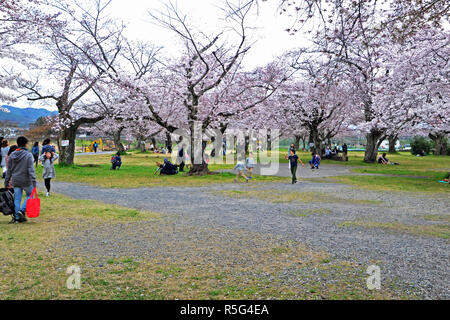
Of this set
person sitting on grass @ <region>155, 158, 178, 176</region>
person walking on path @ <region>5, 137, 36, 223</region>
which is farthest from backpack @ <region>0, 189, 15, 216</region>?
person sitting on grass @ <region>155, 158, 178, 176</region>

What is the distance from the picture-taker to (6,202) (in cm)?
722

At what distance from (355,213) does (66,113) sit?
1985 cm

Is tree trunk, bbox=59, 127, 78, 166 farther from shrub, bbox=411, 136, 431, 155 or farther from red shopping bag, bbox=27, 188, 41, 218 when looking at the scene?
shrub, bbox=411, 136, 431, 155

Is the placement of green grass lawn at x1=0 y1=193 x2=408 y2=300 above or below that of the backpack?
below

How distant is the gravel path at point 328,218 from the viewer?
16.0 feet

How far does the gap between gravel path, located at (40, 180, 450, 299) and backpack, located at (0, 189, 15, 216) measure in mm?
2065

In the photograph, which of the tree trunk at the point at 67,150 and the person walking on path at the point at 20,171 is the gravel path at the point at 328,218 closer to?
the person walking on path at the point at 20,171

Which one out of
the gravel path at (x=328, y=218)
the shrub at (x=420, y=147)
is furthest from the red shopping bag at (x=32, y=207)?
the shrub at (x=420, y=147)

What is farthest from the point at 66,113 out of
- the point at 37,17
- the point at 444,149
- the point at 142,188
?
the point at 444,149

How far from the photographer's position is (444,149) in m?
50.4

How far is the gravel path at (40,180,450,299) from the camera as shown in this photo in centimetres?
488

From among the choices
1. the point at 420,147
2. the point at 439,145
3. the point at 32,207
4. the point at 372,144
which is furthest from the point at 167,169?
the point at 420,147

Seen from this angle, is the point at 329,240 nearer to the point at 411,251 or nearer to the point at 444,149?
the point at 411,251

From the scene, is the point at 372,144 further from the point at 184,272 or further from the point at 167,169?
the point at 184,272
